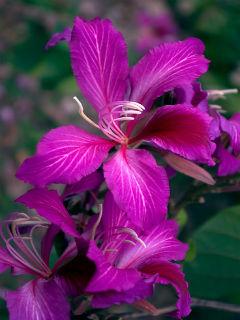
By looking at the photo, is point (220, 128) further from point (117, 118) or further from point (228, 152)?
point (117, 118)

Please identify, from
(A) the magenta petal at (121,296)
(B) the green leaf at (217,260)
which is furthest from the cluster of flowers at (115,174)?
(B) the green leaf at (217,260)

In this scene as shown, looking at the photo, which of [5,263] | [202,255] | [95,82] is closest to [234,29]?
[202,255]

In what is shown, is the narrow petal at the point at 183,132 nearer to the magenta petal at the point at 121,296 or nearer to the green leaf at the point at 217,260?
the magenta petal at the point at 121,296

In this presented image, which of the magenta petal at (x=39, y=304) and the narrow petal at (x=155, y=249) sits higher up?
the magenta petal at (x=39, y=304)

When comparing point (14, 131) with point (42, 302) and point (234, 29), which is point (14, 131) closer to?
point (234, 29)

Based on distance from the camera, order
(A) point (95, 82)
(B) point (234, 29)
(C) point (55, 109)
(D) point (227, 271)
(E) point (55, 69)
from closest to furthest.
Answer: (A) point (95, 82)
(D) point (227, 271)
(B) point (234, 29)
(E) point (55, 69)
(C) point (55, 109)

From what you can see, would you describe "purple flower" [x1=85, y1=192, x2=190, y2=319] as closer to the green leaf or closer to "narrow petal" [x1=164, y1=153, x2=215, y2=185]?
"narrow petal" [x1=164, y1=153, x2=215, y2=185]
